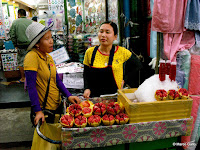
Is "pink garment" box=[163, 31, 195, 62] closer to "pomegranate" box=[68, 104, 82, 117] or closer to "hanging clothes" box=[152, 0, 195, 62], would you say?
"hanging clothes" box=[152, 0, 195, 62]

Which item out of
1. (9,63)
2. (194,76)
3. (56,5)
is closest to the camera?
(194,76)

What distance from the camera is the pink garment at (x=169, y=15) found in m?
2.25

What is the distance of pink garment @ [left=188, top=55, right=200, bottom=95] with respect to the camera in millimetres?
2328

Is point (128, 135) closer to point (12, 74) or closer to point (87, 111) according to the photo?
point (87, 111)

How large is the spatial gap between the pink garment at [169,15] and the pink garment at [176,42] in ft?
0.28

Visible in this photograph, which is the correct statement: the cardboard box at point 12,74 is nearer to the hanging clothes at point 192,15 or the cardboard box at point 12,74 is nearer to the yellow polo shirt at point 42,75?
the yellow polo shirt at point 42,75

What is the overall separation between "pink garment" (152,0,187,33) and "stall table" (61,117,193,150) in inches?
55.9

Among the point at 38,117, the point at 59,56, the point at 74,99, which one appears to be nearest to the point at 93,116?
the point at 74,99

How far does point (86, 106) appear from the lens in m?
1.50

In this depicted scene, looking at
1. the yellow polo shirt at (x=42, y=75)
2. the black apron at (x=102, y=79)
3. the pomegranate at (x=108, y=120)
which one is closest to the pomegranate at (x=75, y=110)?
the pomegranate at (x=108, y=120)

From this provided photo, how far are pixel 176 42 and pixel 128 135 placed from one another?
1.69 m

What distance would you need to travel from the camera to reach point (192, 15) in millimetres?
2266

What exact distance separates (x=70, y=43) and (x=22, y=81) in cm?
231

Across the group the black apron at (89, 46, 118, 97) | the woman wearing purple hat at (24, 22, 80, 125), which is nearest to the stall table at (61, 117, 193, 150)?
the woman wearing purple hat at (24, 22, 80, 125)
